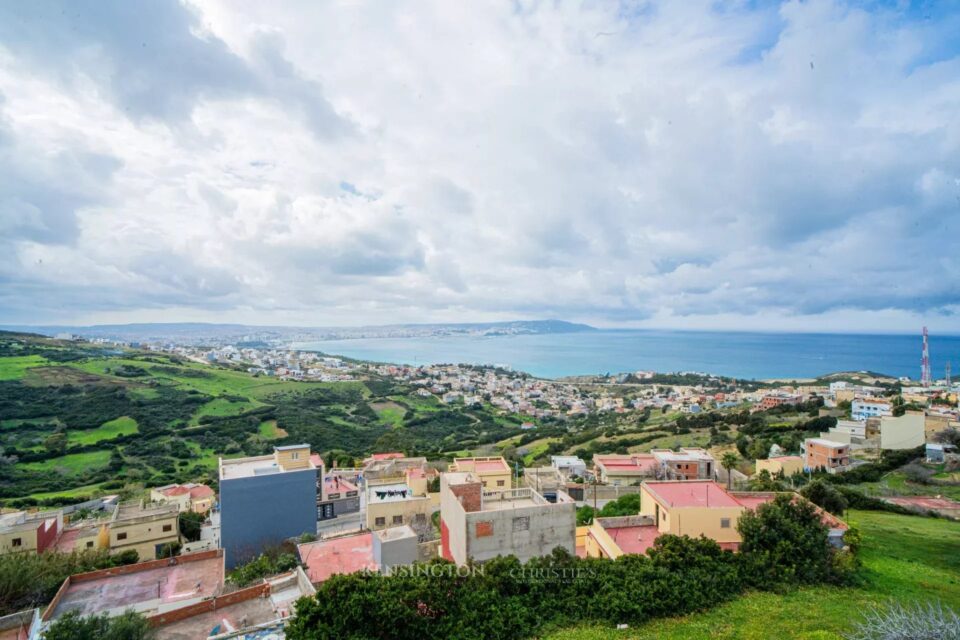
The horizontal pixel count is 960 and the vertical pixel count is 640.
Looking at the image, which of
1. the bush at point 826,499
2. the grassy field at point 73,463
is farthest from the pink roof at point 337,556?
the grassy field at point 73,463

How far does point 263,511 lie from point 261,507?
179 millimetres

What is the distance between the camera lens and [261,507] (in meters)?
17.7

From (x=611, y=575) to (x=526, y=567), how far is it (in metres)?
1.62

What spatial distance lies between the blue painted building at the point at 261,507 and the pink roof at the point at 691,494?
13027 mm

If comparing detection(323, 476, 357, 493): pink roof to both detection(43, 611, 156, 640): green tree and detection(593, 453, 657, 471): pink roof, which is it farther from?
detection(43, 611, 156, 640): green tree

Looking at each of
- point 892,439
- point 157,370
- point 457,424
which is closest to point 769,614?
point 892,439

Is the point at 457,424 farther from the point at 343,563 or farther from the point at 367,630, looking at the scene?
the point at 367,630

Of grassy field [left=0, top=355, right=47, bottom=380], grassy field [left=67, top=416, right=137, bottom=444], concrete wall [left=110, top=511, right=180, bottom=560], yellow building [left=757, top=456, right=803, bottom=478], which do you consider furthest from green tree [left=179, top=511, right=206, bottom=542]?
grassy field [left=0, top=355, right=47, bottom=380]

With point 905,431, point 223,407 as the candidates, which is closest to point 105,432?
point 223,407

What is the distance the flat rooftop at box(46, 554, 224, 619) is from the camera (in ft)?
35.8

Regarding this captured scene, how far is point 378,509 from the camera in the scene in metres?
19.2

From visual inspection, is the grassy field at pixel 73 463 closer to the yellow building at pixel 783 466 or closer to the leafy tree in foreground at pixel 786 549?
the leafy tree in foreground at pixel 786 549

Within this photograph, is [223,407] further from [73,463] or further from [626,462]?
[626,462]

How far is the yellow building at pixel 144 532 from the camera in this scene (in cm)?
1730
